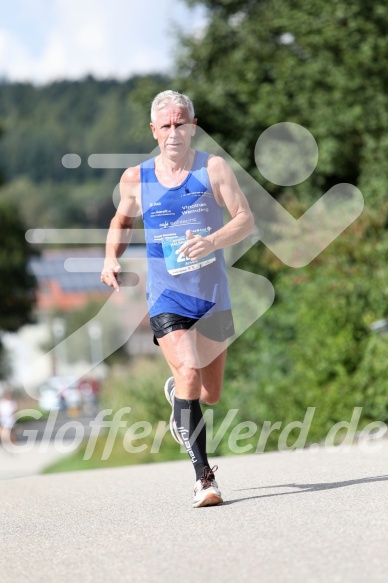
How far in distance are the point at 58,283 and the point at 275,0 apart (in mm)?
135012

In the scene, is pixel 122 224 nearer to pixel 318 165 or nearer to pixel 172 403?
pixel 172 403

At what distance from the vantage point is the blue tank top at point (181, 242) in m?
6.89

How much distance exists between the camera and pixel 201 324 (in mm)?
7074

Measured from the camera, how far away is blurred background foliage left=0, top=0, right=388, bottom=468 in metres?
15.8

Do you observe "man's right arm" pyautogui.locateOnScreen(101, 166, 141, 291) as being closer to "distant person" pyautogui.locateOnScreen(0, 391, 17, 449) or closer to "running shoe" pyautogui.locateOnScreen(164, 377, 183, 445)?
"running shoe" pyautogui.locateOnScreen(164, 377, 183, 445)

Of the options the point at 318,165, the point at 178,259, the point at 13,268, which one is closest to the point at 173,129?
the point at 178,259

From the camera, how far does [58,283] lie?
16075cm

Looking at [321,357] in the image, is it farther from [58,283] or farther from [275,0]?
[58,283]

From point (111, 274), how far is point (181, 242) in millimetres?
468

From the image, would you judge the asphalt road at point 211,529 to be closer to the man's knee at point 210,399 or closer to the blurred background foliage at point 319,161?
the man's knee at point 210,399

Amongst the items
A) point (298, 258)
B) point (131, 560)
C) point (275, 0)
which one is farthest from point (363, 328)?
point (275, 0)

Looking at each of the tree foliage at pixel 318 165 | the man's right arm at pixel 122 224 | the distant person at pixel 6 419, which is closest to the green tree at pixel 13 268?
the distant person at pixel 6 419

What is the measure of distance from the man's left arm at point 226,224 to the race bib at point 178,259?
5 centimetres

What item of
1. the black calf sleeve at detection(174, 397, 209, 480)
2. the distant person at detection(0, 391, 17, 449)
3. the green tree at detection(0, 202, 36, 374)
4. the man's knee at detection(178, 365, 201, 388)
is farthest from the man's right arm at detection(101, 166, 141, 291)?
the green tree at detection(0, 202, 36, 374)
